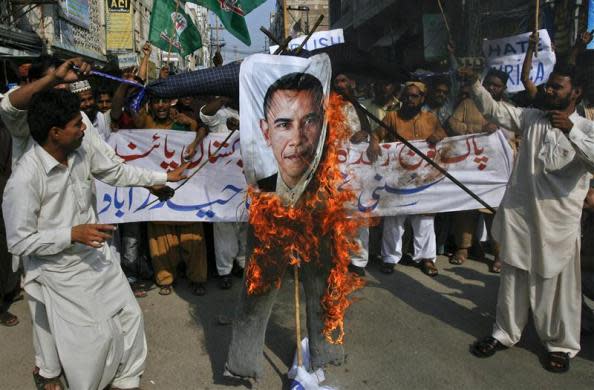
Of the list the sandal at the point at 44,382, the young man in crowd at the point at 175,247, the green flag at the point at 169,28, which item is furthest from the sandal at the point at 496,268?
the green flag at the point at 169,28

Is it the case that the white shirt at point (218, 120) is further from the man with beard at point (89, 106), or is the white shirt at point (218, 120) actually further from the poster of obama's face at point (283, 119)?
the poster of obama's face at point (283, 119)

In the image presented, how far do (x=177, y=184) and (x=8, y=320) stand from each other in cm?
188

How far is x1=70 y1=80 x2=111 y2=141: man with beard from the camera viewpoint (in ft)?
14.3

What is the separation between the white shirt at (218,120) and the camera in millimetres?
4765

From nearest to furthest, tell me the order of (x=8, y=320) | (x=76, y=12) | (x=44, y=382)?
(x=44, y=382) → (x=8, y=320) → (x=76, y=12)

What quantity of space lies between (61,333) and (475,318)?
3.18 m

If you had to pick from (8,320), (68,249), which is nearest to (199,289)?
(8,320)

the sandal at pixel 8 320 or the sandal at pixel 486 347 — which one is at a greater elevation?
the sandal at pixel 8 320

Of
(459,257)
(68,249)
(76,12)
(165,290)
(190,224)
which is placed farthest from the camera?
(76,12)

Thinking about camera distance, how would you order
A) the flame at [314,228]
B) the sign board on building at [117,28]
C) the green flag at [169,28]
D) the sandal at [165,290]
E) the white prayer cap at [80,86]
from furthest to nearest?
the sign board on building at [117,28]
the green flag at [169,28]
the sandal at [165,290]
the white prayer cap at [80,86]
the flame at [314,228]

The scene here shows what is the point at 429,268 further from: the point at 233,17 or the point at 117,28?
the point at 117,28


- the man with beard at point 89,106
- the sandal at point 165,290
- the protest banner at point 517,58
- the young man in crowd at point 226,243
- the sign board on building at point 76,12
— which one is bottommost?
the sandal at point 165,290

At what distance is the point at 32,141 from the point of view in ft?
9.16

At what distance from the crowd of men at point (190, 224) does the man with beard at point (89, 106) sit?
1cm
